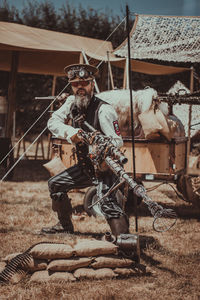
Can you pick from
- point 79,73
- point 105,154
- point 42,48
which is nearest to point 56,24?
point 42,48

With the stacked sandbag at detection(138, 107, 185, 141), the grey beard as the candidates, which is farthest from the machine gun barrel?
the grey beard

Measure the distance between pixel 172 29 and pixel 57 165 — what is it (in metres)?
3.30

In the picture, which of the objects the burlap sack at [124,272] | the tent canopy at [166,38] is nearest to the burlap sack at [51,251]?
the burlap sack at [124,272]

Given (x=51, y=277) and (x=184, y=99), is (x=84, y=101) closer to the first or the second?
(x=184, y=99)

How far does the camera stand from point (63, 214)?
452 cm

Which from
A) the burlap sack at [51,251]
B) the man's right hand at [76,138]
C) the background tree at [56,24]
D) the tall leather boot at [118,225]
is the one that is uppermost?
the background tree at [56,24]

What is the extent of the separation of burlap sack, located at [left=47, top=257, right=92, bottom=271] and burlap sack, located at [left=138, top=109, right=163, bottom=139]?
2.43m

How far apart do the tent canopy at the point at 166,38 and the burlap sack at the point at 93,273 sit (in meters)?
4.01

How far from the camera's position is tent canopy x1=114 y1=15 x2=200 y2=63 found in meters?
6.33

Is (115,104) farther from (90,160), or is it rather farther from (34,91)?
(34,91)

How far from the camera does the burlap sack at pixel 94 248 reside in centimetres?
341

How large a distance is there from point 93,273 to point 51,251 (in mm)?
433

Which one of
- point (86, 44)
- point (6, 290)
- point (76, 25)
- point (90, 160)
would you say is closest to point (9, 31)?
point (86, 44)

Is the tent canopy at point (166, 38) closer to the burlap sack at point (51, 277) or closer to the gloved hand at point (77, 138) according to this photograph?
the gloved hand at point (77, 138)
